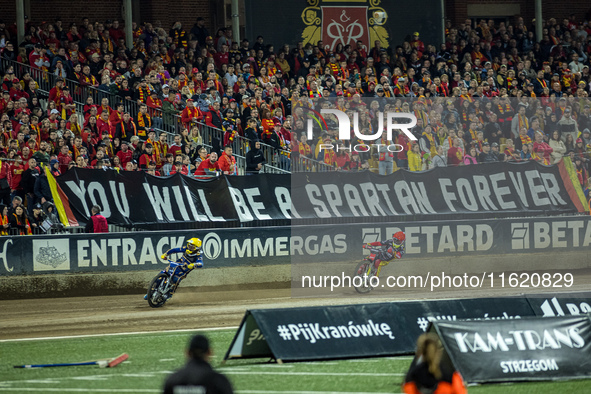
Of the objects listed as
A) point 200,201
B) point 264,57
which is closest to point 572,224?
point 200,201

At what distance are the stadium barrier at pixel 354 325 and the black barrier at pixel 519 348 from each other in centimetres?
102

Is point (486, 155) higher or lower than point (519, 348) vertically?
higher

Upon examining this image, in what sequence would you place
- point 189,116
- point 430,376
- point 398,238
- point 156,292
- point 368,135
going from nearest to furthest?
point 430,376 → point 156,292 → point 398,238 → point 368,135 → point 189,116

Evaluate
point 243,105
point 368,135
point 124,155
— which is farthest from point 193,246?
point 243,105

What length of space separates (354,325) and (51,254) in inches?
362

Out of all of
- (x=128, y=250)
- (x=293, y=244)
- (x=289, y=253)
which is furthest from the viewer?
Result: (x=289, y=253)

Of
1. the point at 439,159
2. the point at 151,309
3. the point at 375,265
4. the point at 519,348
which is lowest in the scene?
the point at 151,309

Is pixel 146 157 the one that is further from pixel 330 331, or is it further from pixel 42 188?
pixel 330 331

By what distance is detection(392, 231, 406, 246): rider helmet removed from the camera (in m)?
18.7

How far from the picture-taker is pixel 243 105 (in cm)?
2358

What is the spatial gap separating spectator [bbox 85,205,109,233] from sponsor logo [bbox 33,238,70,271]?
557 millimetres

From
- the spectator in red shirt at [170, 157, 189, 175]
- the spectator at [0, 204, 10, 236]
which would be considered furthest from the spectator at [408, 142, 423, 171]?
the spectator at [0, 204, 10, 236]

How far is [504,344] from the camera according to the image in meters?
9.89

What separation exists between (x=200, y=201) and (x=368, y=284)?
423cm
